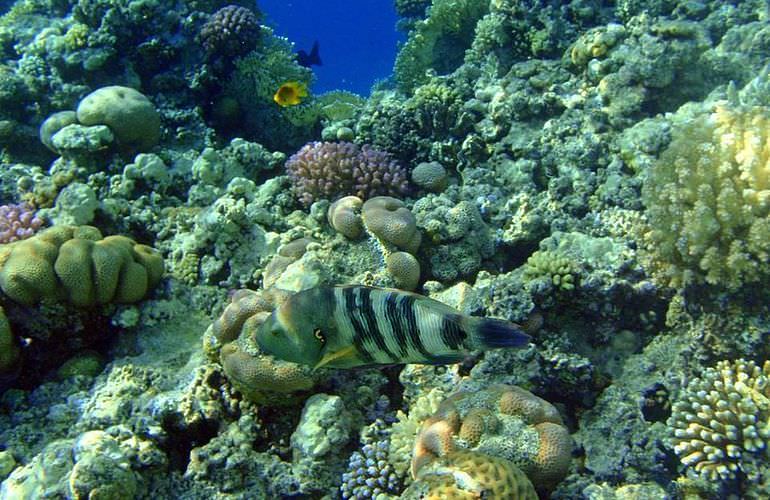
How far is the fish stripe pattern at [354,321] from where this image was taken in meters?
2.56

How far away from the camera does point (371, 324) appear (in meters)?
2.52

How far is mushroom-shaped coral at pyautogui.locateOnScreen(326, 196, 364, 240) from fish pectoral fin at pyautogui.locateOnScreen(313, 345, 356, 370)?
2722 millimetres

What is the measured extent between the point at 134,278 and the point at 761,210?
5663 millimetres

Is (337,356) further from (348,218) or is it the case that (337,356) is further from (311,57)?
(311,57)

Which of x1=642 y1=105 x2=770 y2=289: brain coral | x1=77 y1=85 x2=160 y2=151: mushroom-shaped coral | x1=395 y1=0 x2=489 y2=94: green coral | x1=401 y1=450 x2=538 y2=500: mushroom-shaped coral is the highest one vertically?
x1=395 y1=0 x2=489 y2=94: green coral

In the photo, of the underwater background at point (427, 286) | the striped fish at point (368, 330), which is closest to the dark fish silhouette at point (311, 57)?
the underwater background at point (427, 286)

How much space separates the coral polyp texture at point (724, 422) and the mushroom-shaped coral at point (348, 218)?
3.19m

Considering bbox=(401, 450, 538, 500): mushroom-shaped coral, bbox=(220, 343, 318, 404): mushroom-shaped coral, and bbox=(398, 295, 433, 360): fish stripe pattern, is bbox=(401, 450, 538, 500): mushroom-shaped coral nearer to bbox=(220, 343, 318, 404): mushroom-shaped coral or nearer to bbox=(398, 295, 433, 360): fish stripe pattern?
bbox=(398, 295, 433, 360): fish stripe pattern

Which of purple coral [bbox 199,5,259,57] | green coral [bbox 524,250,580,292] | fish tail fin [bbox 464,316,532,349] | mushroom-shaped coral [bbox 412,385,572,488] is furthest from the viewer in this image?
purple coral [bbox 199,5,259,57]

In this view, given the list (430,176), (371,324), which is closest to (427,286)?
(430,176)

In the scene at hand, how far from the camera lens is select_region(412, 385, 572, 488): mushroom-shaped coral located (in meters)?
Answer: 3.34

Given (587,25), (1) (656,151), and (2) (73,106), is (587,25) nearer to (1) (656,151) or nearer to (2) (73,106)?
(1) (656,151)

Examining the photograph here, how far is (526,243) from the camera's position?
18.5ft

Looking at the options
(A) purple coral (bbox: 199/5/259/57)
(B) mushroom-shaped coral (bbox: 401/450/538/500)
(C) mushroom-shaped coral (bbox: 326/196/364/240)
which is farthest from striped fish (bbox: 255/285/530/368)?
(A) purple coral (bbox: 199/5/259/57)
